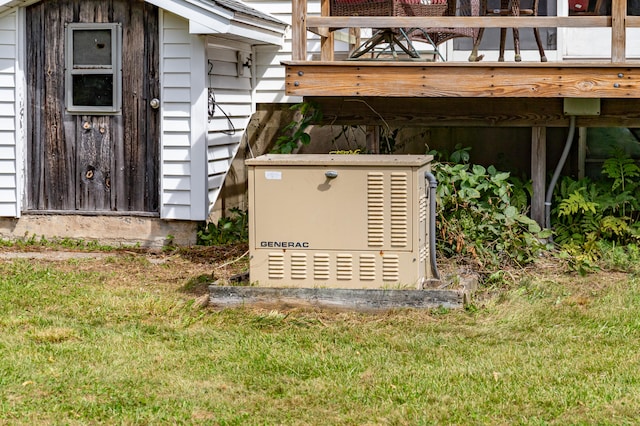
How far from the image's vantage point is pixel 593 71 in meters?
9.15

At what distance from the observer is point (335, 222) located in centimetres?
794

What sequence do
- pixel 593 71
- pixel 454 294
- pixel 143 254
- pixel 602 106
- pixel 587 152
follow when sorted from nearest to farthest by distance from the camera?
pixel 454 294 → pixel 593 71 → pixel 602 106 → pixel 143 254 → pixel 587 152

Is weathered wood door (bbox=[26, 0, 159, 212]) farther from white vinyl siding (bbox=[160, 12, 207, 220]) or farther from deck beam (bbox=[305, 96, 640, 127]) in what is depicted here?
deck beam (bbox=[305, 96, 640, 127])

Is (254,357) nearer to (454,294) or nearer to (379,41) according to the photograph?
(454,294)

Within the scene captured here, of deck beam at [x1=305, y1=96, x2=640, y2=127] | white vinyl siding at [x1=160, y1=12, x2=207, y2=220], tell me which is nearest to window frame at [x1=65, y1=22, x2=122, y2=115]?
white vinyl siding at [x1=160, y1=12, x2=207, y2=220]

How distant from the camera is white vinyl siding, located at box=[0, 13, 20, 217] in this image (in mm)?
10977

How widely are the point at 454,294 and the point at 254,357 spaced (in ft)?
5.66

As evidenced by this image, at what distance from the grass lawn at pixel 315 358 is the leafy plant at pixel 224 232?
1805mm

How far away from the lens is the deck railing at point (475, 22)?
29.5 ft

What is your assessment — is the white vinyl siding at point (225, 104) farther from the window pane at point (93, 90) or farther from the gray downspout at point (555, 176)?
the gray downspout at point (555, 176)

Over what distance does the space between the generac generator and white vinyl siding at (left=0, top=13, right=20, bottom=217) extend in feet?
12.9

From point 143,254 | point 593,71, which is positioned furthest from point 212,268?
point 593,71

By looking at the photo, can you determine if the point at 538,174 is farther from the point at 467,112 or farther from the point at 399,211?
the point at 399,211

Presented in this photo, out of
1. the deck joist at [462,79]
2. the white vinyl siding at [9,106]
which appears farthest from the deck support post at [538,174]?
the white vinyl siding at [9,106]
